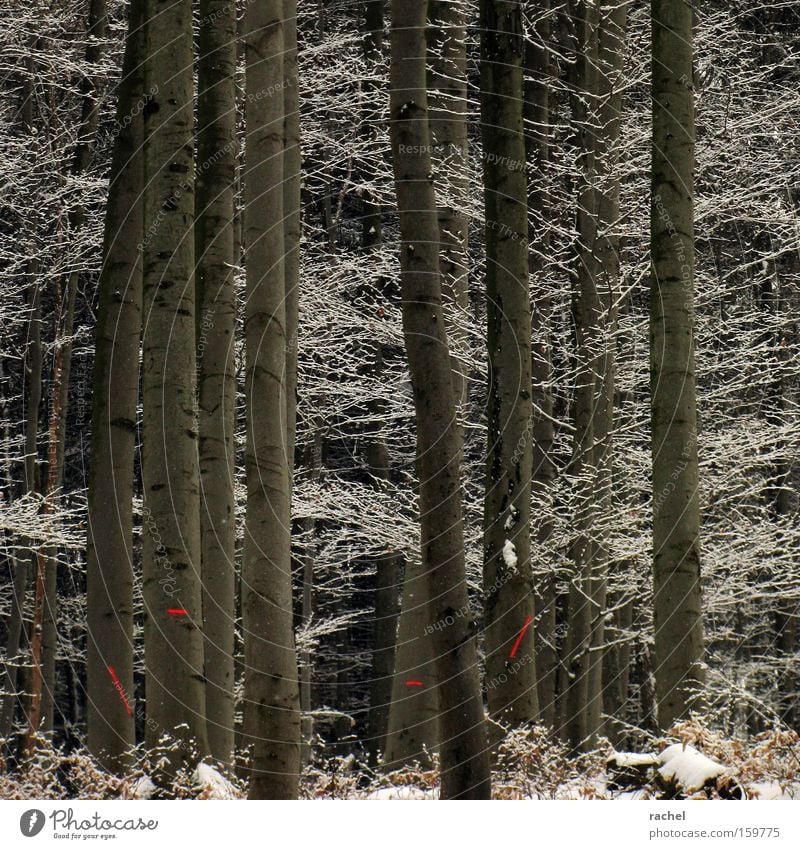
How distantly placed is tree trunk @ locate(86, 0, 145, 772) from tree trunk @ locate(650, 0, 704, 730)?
4.39m

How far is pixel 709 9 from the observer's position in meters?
15.5

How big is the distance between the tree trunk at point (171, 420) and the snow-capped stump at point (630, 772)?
294 cm

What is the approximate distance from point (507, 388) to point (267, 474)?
7.24 ft

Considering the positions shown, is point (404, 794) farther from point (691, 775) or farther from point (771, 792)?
point (771, 792)

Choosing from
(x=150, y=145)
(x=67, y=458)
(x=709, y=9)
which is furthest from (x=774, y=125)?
(x=67, y=458)

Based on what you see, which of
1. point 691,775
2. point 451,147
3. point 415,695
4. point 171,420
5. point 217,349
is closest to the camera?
point 691,775

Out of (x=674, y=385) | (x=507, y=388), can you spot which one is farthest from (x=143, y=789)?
(x=674, y=385)

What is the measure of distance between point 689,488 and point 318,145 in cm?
1063

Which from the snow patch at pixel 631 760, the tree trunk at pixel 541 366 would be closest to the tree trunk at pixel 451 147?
the tree trunk at pixel 541 366

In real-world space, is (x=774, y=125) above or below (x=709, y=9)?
below

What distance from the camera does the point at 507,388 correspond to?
9398mm

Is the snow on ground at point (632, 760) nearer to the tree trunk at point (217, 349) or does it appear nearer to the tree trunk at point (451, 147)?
the tree trunk at point (217, 349)

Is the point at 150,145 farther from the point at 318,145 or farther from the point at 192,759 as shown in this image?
the point at 318,145

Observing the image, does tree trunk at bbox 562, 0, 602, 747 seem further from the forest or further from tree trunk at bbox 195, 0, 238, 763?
tree trunk at bbox 195, 0, 238, 763
